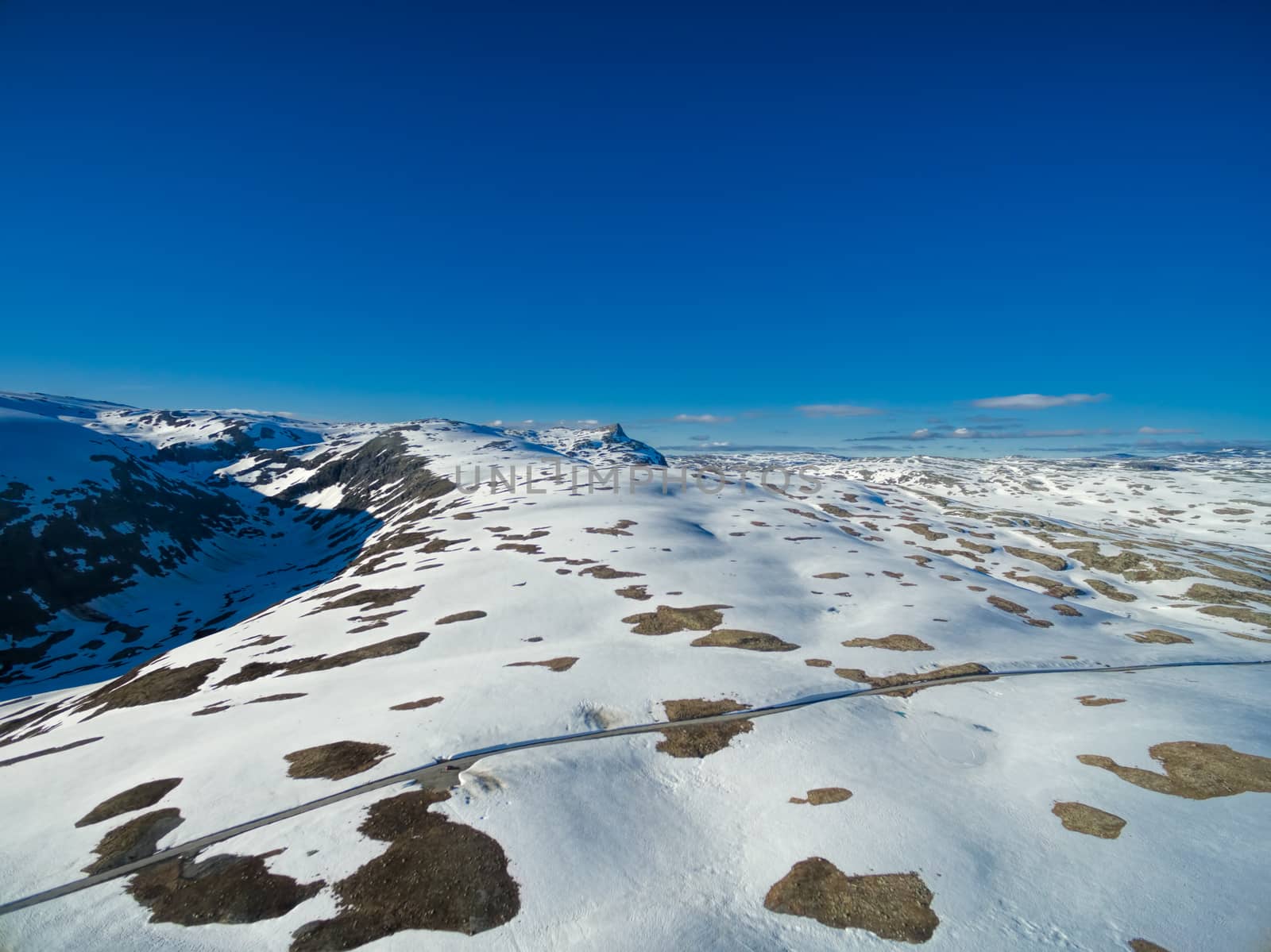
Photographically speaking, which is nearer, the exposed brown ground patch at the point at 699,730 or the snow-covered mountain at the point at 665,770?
the snow-covered mountain at the point at 665,770

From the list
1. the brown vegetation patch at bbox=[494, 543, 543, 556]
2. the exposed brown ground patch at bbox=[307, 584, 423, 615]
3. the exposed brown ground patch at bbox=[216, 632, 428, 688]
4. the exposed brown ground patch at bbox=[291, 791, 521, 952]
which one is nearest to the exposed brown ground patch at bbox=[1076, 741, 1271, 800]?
the exposed brown ground patch at bbox=[291, 791, 521, 952]

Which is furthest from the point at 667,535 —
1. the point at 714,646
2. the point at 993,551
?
the point at 993,551

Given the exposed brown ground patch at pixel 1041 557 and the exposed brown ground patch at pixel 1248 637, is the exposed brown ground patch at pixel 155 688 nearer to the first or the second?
the exposed brown ground patch at pixel 1248 637

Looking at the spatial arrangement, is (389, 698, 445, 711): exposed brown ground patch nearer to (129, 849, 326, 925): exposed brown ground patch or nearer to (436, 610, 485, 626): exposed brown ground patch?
(129, 849, 326, 925): exposed brown ground patch

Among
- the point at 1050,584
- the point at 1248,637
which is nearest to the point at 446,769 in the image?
the point at 1248,637

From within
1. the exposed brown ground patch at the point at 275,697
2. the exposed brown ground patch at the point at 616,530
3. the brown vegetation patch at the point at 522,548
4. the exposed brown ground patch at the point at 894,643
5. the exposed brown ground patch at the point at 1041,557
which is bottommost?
the exposed brown ground patch at the point at 1041,557

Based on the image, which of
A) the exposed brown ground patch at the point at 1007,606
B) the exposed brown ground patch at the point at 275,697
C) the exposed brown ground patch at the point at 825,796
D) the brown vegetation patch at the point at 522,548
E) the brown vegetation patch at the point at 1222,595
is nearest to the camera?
the exposed brown ground patch at the point at 825,796

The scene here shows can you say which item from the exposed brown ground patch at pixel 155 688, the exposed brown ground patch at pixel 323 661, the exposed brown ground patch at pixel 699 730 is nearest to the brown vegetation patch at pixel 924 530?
the exposed brown ground patch at pixel 699 730
